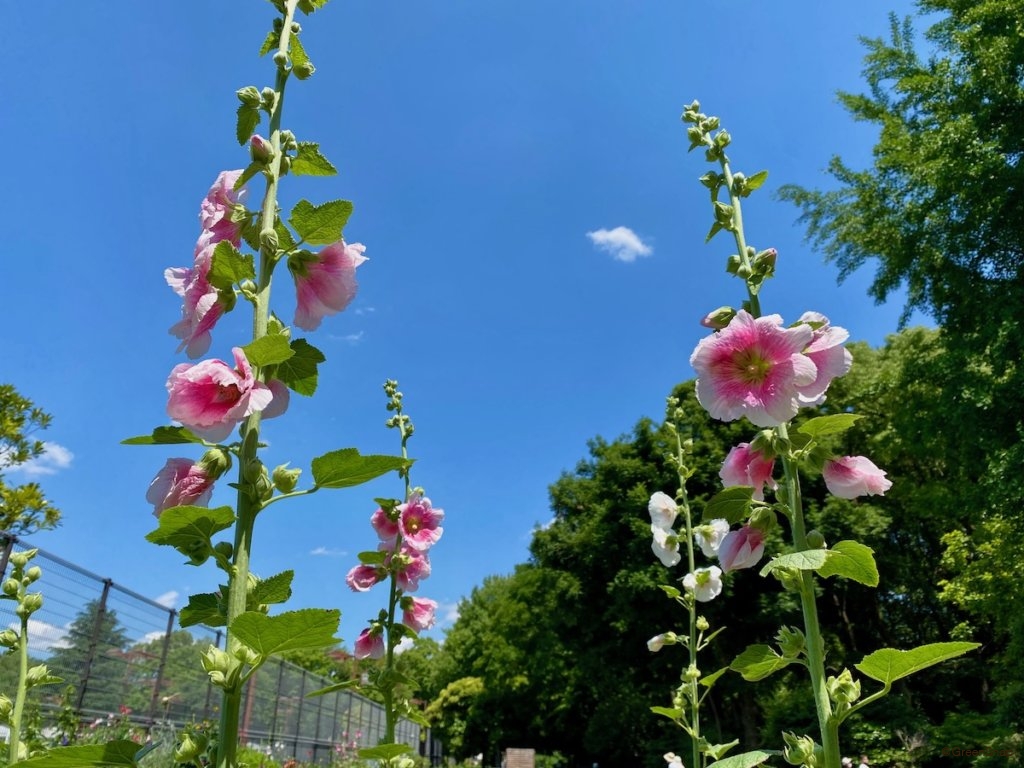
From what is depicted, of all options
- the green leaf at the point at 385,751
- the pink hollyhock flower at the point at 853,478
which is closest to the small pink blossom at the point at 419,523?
the green leaf at the point at 385,751

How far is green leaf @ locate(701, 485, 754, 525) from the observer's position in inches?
59.4

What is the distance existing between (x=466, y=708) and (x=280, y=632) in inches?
1488

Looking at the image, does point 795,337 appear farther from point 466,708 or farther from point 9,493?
point 466,708

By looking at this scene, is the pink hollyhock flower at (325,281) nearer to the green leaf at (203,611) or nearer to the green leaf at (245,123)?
the green leaf at (245,123)

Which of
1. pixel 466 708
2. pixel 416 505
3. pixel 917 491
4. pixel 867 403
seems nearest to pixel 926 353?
pixel 917 491

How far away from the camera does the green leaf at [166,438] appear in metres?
1.15

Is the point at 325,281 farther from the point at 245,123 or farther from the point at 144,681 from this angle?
the point at 144,681

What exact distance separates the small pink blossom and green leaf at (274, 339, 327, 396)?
1673 millimetres

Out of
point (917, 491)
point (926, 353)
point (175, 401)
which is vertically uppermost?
point (926, 353)

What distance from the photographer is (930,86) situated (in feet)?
41.5

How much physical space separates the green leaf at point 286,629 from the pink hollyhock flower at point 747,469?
1058mm

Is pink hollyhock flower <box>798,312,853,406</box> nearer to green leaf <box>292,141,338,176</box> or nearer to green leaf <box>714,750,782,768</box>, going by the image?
green leaf <box>714,750,782,768</box>

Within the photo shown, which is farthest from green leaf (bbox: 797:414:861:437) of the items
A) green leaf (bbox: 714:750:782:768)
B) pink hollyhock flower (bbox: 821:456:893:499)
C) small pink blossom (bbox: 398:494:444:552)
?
small pink blossom (bbox: 398:494:444:552)

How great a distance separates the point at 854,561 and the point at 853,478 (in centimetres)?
40
